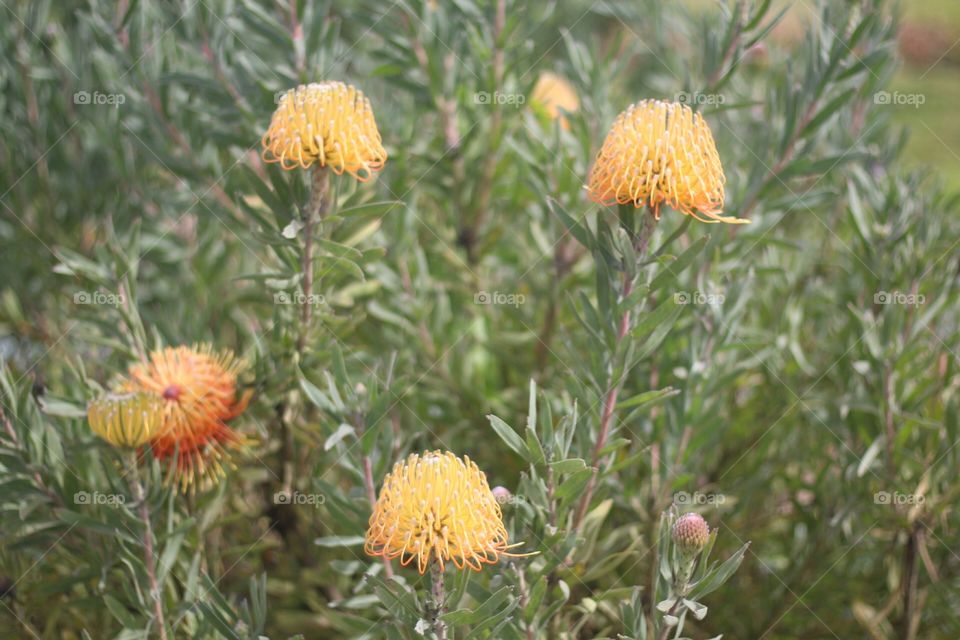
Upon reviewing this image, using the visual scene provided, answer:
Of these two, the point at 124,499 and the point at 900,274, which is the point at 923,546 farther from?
the point at 124,499

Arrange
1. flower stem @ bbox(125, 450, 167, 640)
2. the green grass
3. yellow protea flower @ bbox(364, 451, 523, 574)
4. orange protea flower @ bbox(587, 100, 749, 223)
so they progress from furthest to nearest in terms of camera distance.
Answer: the green grass, flower stem @ bbox(125, 450, 167, 640), orange protea flower @ bbox(587, 100, 749, 223), yellow protea flower @ bbox(364, 451, 523, 574)

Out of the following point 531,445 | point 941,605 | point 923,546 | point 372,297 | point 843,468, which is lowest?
point 941,605

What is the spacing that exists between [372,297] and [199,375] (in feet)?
1.98

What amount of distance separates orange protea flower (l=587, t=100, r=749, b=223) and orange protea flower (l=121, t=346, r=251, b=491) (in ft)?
2.16

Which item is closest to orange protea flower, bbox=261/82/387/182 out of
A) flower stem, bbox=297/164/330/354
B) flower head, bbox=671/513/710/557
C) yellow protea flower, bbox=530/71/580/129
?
flower stem, bbox=297/164/330/354

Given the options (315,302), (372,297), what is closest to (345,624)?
(315,302)

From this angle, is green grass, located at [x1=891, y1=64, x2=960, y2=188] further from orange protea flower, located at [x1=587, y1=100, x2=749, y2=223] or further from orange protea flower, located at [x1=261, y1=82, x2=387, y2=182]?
orange protea flower, located at [x1=261, y1=82, x2=387, y2=182]

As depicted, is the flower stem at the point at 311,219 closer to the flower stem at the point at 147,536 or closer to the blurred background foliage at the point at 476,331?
the blurred background foliage at the point at 476,331

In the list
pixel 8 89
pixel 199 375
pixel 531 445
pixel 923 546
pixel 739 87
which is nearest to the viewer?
pixel 531 445

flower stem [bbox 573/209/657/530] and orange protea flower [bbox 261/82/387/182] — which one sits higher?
orange protea flower [bbox 261/82/387/182]

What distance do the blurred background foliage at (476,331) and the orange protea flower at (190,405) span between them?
60 millimetres

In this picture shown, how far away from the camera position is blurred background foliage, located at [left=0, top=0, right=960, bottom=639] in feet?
4.33

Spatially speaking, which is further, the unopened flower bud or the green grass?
the green grass

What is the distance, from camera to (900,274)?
169 cm
